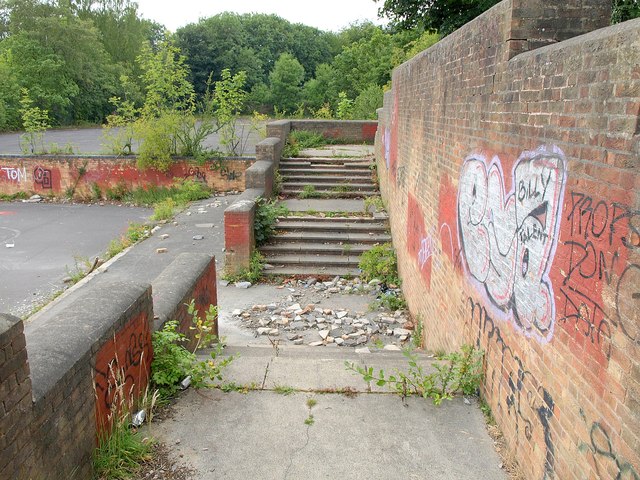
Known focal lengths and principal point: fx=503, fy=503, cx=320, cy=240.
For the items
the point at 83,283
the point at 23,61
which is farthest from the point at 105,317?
the point at 23,61

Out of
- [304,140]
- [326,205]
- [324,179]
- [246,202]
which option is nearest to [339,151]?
[304,140]

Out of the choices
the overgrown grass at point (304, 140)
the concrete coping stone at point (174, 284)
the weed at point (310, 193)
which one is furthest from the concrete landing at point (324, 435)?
the overgrown grass at point (304, 140)

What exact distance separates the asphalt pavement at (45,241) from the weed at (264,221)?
12.5 feet

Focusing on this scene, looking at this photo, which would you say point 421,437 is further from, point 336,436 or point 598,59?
point 598,59

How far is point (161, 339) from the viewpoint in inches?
165

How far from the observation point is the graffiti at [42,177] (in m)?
17.9

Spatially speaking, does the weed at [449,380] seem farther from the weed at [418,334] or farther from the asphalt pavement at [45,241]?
the asphalt pavement at [45,241]

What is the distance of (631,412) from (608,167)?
3.57ft

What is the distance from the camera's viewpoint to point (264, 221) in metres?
10.2

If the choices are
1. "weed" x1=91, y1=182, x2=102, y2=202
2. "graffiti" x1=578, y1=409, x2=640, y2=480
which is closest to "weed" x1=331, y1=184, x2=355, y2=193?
"weed" x1=91, y1=182, x2=102, y2=202

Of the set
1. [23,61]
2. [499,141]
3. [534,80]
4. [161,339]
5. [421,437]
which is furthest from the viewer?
[23,61]

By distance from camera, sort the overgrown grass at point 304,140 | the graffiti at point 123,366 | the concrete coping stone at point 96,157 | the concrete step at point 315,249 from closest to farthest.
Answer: the graffiti at point 123,366
the concrete step at point 315,249
the overgrown grass at point 304,140
the concrete coping stone at point 96,157

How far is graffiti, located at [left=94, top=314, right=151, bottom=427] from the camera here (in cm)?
324

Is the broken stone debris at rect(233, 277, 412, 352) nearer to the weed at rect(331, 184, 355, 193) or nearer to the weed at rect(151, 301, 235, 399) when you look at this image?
the weed at rect(151, 301, 235, 399)
